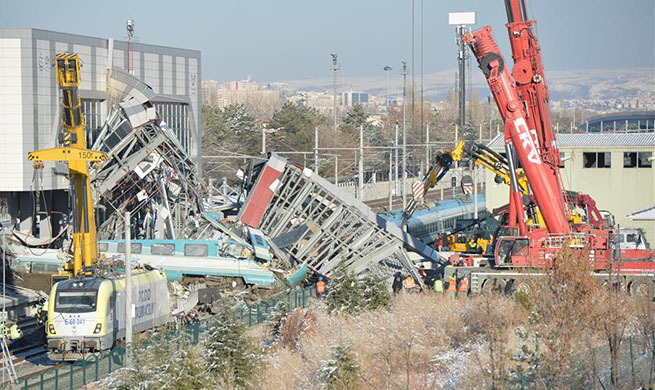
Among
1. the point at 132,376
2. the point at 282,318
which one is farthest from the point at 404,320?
the point at 132,376

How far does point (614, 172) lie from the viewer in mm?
57500

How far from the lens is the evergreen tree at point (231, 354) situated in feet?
80.3

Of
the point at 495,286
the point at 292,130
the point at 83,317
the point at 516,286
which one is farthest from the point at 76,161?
the point at 292,130

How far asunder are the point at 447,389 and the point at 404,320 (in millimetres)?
7852

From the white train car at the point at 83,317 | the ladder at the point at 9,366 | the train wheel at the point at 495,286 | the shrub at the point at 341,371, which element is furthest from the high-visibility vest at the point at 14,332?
the train wheel at the point at 495,286

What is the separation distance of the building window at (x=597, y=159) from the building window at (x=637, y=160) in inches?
33.8

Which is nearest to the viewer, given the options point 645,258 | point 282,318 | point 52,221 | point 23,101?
point 282,318

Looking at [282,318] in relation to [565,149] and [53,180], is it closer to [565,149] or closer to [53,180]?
[53,180]

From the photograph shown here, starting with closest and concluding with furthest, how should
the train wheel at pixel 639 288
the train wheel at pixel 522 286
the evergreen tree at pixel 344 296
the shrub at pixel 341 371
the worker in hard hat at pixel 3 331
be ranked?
the shrub at pixel 341 371
the worker in hard hat at pixel 3 331
the evergreen tree at pixel 344 296
the train wheel at pixel 522 286
the train wheel at pixel 639 288

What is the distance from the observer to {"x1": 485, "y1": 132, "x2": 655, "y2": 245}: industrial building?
5659 centimetres

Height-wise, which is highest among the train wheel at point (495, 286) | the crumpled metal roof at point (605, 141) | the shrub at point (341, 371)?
the crumpled metal roof at point (605, 141)

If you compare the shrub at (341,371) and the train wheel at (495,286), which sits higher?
the train wheel at (495,286)

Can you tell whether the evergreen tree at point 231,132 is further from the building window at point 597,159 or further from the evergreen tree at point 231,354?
the evergreen tree at point 231,354

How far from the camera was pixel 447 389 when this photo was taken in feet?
79.5
